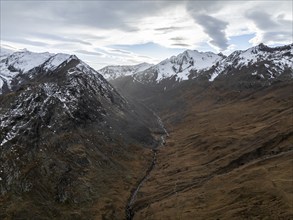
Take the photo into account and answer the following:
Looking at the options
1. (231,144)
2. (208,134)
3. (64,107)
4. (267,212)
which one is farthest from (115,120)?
(267,212)

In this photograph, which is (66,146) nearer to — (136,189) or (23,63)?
(136,189)

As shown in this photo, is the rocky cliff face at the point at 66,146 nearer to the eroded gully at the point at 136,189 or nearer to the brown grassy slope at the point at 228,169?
the eroded gully at the point at 136,189

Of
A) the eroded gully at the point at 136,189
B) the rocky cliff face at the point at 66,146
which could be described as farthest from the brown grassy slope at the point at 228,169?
the rocky cliff face at the point at 66,146

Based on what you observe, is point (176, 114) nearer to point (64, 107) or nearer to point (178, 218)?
point (64, 107)

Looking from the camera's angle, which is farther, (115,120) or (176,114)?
(176,114)

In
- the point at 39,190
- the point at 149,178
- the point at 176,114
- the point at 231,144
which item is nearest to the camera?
the point at 39,190

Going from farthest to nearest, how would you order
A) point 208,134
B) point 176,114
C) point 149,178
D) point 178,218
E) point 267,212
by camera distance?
point 176,114, point 208,134, point 149,178, point 178,218, point 267,212

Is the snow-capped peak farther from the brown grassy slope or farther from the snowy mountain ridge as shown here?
the snowy mountain ridge
